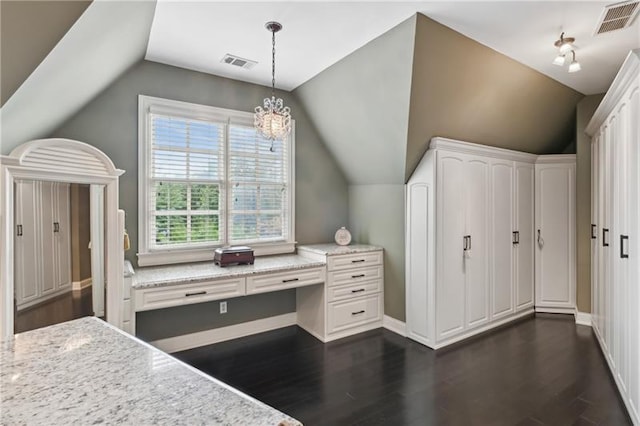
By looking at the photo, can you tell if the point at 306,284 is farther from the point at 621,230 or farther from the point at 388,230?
the point at 621,230

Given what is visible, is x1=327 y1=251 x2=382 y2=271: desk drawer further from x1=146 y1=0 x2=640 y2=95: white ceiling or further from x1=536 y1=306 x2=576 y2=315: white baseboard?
x1=536 y1=306 x2=576 y2=315: white baseboard

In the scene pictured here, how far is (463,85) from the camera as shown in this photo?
3.31 m

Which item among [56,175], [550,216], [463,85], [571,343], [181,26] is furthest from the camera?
[550,216]

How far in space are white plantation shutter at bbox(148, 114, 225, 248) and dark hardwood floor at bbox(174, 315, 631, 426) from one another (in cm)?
121

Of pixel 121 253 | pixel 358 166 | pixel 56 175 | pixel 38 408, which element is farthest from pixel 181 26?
pixel 38 408

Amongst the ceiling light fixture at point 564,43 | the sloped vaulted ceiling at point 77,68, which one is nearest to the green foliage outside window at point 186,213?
the sloped vaulted ceiling at point 77,68

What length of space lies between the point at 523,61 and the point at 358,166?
1.99m

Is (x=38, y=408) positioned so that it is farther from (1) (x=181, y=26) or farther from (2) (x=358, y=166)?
(2) (x=358, y=166)

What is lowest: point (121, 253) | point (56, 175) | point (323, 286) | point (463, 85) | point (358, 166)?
point (323, 286)

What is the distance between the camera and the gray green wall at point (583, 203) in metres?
4.32

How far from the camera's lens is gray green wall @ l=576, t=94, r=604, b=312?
14.2 feet

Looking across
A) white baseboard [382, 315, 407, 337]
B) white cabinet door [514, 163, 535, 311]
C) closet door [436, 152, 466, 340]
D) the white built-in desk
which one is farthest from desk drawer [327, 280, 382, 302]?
white cabinet door [514, 163, 535, 311]

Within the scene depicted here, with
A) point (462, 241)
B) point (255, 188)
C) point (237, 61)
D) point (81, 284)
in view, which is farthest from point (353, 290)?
point (237, 61)

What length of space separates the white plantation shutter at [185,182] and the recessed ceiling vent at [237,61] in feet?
2.18
